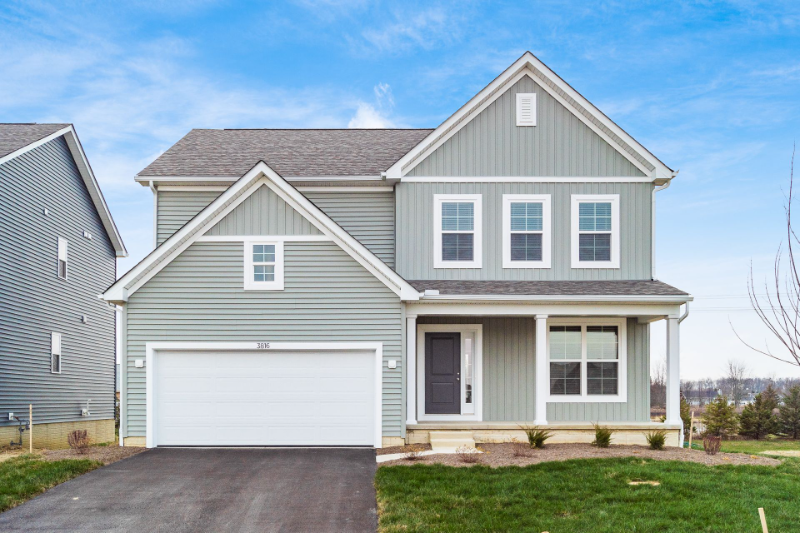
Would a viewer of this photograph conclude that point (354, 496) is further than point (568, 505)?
Yes

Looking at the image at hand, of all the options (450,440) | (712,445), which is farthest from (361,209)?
(712,445)

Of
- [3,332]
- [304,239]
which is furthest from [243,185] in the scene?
[3,332]

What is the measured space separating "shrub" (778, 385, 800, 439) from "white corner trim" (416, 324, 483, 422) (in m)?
20.4

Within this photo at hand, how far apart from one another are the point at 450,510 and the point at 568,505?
1559 millimetres

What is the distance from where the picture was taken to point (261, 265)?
14.0 m

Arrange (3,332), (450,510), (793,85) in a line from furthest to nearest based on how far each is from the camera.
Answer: (3,332) < (793,85) < (450,510)

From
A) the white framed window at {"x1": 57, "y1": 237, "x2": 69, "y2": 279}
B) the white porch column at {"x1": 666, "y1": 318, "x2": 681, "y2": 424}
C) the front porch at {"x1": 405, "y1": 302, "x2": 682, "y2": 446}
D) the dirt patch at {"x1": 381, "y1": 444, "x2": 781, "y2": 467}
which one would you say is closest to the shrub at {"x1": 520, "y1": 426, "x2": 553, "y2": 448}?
the dirt patch at {"x1": 381, "y1": 444, "x2": 781, "y2": 467}

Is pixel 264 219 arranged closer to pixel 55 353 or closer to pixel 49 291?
pixel 49 291

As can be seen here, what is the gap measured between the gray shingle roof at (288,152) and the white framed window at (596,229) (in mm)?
4687

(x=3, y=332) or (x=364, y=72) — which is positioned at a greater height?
(x=364, y=72)

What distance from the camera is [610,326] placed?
1600cm

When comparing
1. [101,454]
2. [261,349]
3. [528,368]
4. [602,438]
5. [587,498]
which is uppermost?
[261,349]

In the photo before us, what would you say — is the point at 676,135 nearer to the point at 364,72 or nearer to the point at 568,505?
the point at 364,72

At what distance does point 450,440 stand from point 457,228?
481cm
